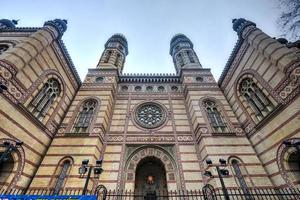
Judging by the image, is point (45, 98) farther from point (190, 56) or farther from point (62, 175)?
point (190, 56)

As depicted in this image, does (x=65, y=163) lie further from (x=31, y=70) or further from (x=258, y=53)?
(x=258, y=53)

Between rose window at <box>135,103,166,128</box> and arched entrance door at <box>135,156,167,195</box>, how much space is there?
7.53ft

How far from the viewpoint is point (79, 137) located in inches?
385

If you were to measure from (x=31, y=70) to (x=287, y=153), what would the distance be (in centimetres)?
1284

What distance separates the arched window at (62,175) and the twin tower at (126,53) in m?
8.54

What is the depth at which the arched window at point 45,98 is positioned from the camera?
9.11 metres

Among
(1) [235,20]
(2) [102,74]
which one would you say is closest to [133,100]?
(2) [102,74]

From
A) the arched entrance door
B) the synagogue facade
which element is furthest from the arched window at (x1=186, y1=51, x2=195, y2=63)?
the arched entrance door

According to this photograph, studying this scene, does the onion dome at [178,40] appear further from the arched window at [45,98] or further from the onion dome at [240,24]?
the arched window at [45,98]

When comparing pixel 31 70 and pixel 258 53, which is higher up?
pixel 258 53

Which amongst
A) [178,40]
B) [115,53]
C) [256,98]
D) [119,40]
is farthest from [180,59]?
[256,98]

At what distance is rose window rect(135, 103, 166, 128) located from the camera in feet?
38.4

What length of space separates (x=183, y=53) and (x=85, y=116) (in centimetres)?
1198

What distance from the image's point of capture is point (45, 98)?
9.99 m
